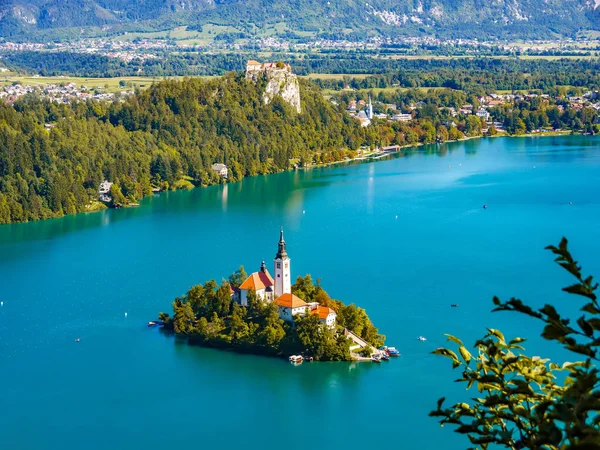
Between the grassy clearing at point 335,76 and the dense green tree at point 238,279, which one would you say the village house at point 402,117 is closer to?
the grassy clearing at point 335,76

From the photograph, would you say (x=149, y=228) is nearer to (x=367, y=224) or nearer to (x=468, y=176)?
(x=367, y=224)

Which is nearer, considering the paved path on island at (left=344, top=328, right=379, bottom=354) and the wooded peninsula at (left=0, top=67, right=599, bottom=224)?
the paved path on island at (left=344, top=328, right=379, bottom=354)

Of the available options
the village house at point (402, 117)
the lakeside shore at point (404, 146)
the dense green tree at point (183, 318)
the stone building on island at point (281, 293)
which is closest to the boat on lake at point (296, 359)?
the stone building on island at point (281, 293)

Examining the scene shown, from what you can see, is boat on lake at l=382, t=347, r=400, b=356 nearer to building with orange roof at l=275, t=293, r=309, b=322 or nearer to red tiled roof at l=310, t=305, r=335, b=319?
red tiled roof at l=310, t=305, r=335, b=319

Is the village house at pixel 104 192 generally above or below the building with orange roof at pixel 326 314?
below

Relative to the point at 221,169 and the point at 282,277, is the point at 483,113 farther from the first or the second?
the point at 282,277

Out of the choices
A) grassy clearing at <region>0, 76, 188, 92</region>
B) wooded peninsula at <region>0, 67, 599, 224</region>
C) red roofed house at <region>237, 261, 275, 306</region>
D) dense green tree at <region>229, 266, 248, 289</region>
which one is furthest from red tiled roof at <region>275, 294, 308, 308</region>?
grassy clearing at <region>0, 76, 188, 92</region>

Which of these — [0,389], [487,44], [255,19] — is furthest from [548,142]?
[255,19]
